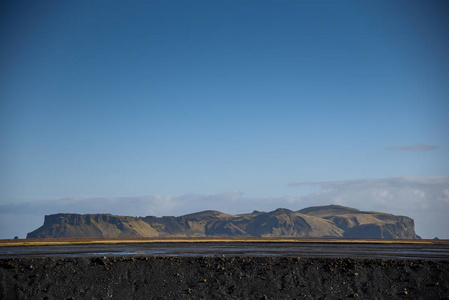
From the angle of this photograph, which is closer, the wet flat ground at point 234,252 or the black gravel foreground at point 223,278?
the black gravel foreground at point 223,278

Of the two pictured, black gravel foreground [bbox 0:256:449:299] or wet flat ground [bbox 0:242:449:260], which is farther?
wet flat ground [bbox 0:242:449:260]

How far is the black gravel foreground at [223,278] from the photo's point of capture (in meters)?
37.0

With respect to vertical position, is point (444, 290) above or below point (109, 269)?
below

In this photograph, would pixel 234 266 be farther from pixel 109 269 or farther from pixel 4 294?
pixel 4 294

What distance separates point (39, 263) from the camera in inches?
1690

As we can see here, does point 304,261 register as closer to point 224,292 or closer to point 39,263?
point 224,292

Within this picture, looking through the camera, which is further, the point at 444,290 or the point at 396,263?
the point at 396,263

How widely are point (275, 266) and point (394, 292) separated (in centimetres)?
1104

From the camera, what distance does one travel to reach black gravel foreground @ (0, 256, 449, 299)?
3700cm

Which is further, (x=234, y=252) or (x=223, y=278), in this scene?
(x=234, y=252)

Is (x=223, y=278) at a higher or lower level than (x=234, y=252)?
lower

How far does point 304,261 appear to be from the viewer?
140ft

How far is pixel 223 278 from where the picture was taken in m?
39.6

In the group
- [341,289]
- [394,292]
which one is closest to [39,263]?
[341,289]
